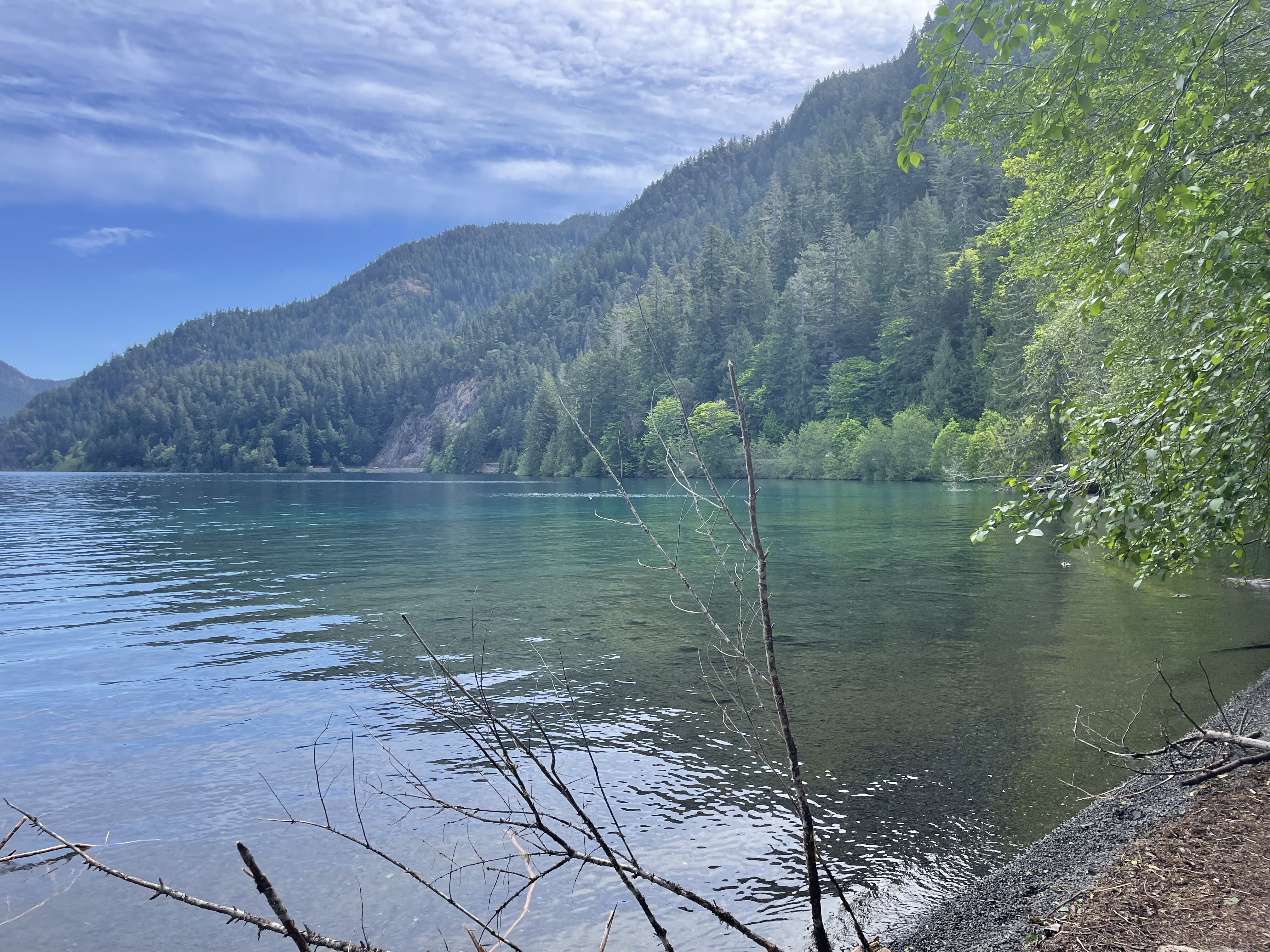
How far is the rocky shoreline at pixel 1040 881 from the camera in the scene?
18.7 ft

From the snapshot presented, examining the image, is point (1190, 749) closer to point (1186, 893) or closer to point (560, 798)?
point (1186, 893)

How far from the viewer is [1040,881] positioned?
21.0 ft

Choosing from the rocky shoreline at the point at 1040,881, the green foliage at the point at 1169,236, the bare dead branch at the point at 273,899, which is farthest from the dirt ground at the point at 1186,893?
→ the bare dead branch at the point at 273,899

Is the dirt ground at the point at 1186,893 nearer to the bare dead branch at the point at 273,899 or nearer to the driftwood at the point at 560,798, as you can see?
the driftwood at the point at 560,798

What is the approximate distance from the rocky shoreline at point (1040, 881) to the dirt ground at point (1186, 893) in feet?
0.69

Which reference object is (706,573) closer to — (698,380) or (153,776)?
(153,776)

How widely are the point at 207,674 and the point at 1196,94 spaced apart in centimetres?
1642

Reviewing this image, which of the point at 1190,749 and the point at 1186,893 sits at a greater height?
→ the point at 1186,893

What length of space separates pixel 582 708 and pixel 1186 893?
842 centimetres

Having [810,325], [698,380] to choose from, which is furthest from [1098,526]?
[698,380]

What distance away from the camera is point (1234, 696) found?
11.1m

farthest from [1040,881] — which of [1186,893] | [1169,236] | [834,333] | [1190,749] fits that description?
[834,333]

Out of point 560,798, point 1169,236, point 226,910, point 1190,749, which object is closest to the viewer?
point 226,910

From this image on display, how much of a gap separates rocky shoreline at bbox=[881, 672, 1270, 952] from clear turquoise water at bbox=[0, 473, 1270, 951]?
312 mm
